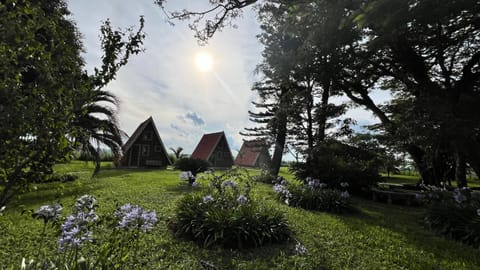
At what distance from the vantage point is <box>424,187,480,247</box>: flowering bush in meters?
4.47

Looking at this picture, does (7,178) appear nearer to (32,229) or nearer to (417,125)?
(32,229)

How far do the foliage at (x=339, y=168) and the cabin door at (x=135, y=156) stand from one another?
1667 cm

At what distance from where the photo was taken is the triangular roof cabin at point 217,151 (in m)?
26.2

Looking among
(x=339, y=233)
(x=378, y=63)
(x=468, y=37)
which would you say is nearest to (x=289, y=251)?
(x=339, y=233)

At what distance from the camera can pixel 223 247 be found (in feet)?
12.2

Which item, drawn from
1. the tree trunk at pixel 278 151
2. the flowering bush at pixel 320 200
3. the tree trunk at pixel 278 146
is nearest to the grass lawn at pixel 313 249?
the flowering bush at pixel 320 200

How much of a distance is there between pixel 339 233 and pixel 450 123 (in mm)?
6263

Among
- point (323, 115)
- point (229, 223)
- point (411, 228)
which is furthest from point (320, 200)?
point (323, 115)

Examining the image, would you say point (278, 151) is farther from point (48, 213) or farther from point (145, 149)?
point (145, 149)

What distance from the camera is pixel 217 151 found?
87.7 ft

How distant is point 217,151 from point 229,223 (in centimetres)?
2297

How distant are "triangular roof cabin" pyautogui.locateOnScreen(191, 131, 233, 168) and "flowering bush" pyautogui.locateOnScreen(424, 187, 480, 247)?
852 inches

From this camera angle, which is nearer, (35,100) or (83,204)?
(35,100)

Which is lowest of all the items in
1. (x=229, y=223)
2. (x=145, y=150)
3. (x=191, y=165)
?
(x=229, y=223)
